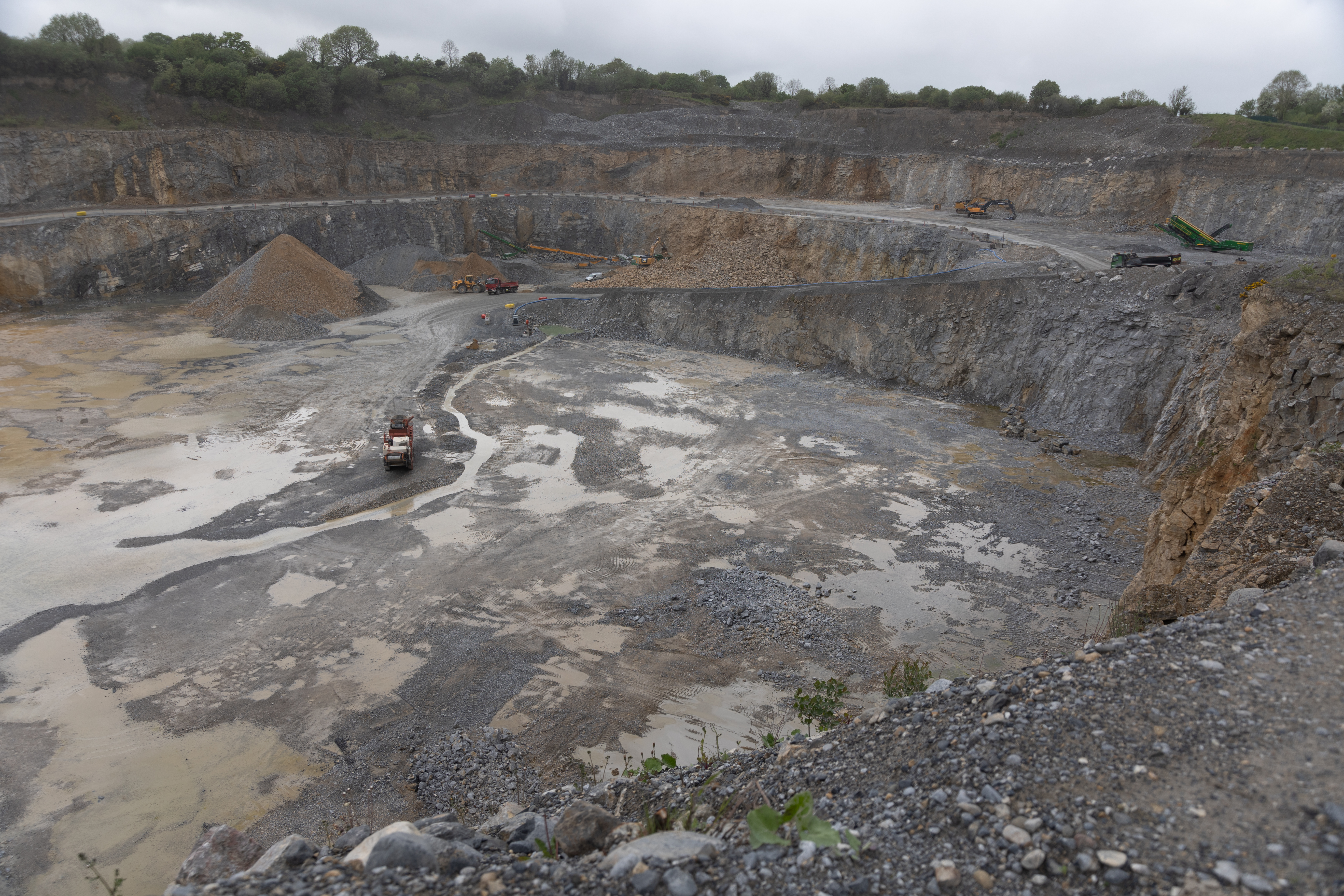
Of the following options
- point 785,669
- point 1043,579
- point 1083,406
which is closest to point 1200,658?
point 785,669

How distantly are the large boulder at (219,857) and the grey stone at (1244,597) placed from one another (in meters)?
10.2

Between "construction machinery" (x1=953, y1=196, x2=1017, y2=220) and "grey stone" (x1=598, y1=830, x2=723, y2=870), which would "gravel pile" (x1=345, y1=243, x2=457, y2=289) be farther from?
Answer: "grey stone" (x1=598, y1=830, x2=723, y2=870)

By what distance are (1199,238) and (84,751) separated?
3698 cm

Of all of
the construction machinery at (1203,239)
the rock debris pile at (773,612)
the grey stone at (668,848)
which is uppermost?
the construction machinery at (1203,239)

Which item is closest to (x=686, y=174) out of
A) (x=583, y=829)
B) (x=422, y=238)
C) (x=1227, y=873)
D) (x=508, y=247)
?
(x=508, y=247)

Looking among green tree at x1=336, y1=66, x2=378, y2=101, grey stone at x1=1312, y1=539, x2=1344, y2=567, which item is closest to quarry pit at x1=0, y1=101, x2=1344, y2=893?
grey stone at x1=1312, y1=539, x2=1344, y2=567

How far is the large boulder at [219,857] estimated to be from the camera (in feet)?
22.2

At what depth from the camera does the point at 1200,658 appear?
5.82 m

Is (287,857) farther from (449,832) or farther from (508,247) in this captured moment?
(508,247)

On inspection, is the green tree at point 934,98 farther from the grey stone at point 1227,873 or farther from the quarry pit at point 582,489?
the grey stone at point 1227,873

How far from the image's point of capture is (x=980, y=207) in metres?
39.8

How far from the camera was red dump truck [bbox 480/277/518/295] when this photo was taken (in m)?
39.7

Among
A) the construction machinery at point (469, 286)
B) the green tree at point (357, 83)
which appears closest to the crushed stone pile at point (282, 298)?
the construction machinery at point (469, 286)

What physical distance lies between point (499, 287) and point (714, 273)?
12.4m
